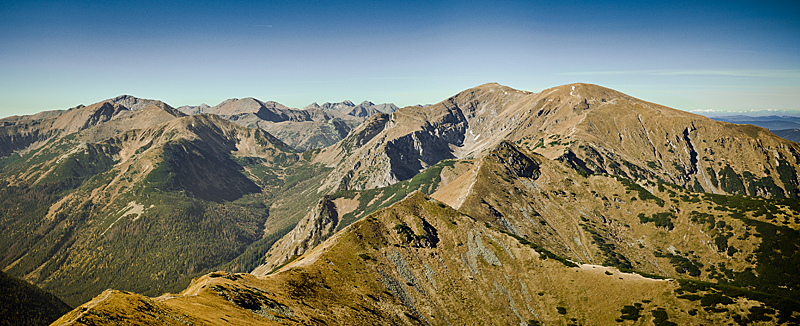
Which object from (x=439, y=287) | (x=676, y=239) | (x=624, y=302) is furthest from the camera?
(x=676, y=239)

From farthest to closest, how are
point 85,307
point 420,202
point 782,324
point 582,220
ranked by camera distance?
point 582,220, point 420,202, point 782,324, point 85,307

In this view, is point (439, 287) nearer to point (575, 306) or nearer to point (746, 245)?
point (575, 306)

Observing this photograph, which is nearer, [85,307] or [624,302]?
[85,307]

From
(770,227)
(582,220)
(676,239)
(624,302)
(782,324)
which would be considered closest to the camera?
(782,324)

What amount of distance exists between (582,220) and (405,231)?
4596 inches

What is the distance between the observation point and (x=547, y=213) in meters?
188

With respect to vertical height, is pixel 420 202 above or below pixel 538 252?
above

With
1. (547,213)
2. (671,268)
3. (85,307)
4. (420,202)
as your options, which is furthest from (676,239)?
(85,307)

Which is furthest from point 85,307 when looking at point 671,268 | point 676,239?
point 676,239

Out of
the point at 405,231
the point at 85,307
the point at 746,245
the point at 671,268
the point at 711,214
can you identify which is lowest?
the point at 671,268

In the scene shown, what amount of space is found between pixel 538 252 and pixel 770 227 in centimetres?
12226

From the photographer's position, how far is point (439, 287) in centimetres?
10569

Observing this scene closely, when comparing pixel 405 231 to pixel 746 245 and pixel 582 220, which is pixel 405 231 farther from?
pixel 746 245

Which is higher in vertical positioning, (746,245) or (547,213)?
(547,213)
